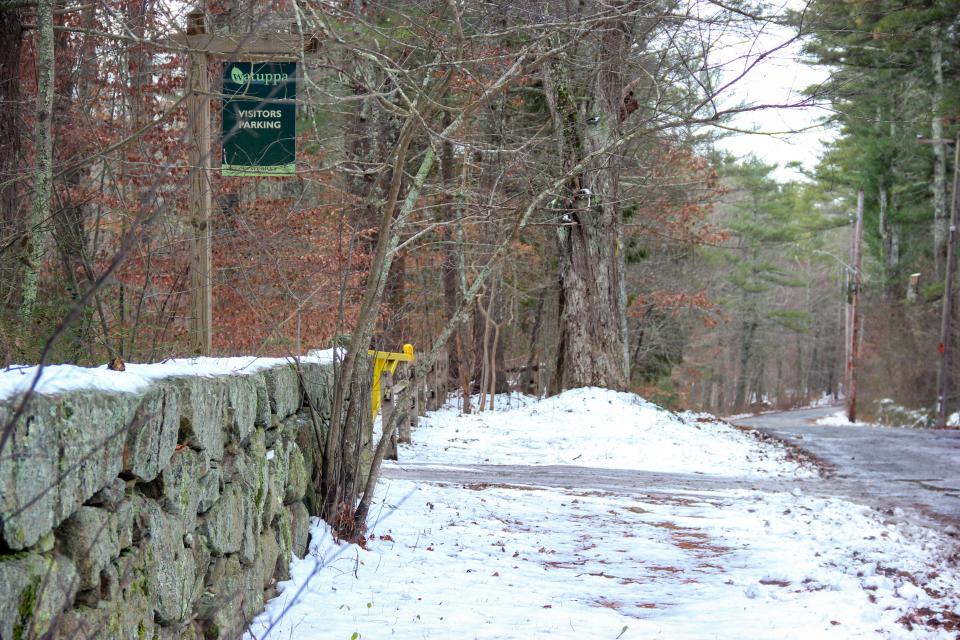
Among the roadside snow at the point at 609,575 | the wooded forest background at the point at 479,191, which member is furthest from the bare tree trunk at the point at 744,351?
the roadside snow at the point at 609,575

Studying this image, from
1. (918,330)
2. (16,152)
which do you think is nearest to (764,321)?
(918,330)

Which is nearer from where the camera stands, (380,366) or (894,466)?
(380,366)

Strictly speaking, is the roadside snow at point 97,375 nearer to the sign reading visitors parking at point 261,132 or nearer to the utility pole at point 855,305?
the sign reading visitors parking at point 261,132

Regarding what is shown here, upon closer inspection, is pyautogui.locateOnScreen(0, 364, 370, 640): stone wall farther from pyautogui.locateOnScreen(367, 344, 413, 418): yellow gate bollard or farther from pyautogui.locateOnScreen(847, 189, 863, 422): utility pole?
pyautogui.locateOnScreen(847, 189, 863, 422): utility pole

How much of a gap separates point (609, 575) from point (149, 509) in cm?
366

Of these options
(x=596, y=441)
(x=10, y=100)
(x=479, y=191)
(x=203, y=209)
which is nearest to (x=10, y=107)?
(x=10, y=100)

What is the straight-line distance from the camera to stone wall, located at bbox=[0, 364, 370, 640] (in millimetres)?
2322

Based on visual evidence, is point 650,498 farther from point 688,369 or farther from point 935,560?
point 688,369

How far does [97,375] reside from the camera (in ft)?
9.53

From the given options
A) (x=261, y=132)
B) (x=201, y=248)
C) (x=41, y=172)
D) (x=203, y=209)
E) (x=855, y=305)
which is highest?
(x=855, y=305)

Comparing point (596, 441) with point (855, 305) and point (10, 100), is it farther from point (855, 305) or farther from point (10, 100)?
point (855, 305)

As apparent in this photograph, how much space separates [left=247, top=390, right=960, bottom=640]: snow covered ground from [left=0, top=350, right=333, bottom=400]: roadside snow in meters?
0.89

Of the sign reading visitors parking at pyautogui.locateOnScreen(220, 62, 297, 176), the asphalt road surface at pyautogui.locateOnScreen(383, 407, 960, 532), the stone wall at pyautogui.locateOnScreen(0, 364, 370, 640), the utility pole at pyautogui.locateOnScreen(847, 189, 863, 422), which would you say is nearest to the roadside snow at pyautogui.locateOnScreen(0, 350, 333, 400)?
the stone wall at pyautogui.locateOnScreen(0, 364, 370, 640)

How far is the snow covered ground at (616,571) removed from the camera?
194 inches
